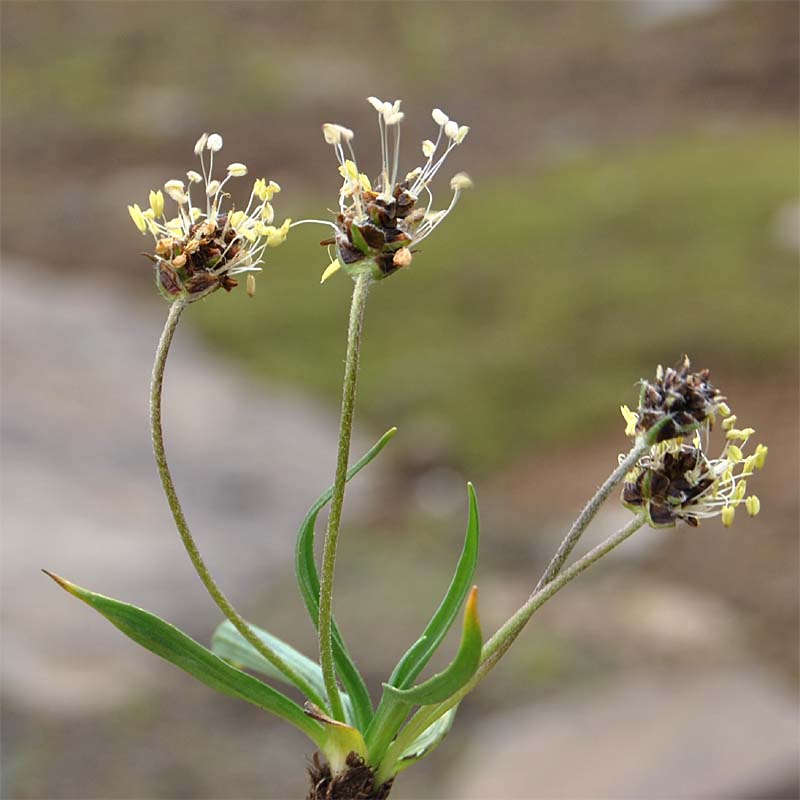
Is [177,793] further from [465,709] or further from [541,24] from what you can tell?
[541,24]

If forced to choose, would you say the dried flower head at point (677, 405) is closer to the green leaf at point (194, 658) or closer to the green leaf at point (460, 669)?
the green leaf at point (460, 669)

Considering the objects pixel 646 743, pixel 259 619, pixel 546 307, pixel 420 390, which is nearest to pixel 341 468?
pixel 646 743

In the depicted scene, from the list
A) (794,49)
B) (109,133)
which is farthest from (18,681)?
(794,49)

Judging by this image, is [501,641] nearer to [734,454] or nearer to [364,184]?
[734,454]

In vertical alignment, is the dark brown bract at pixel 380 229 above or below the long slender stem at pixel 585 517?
above

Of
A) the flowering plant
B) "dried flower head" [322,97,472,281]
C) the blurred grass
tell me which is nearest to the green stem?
the flowering plant

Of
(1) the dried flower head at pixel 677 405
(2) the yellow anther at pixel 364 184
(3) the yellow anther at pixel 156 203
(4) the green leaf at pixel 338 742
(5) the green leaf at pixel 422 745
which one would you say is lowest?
(4) the green leaf at pixel 338 742

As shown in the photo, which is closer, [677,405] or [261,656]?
[677,405]

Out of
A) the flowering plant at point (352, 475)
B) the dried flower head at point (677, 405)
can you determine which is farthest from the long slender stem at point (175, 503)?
the dried flower head at point (677, 405)
